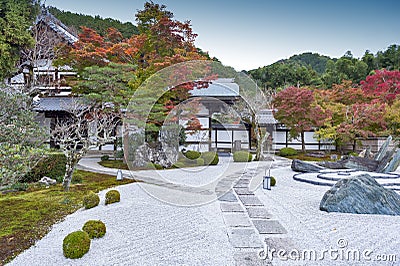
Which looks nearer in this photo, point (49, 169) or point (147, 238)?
point (147, 238)

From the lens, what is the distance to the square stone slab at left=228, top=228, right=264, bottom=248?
11.8ft

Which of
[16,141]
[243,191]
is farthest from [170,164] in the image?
[16,141]

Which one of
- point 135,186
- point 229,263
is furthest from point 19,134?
point 229,263

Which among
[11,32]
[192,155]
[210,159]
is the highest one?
[11,32]

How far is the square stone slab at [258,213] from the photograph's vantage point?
4738 millimetres

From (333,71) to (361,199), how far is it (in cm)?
2093

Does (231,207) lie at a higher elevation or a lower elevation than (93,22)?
lower

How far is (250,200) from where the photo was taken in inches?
226

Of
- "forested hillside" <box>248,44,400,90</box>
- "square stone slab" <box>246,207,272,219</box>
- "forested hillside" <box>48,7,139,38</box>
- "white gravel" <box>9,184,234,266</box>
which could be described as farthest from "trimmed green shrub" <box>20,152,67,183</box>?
"forested hillside" <box>248,44,400,90</box>

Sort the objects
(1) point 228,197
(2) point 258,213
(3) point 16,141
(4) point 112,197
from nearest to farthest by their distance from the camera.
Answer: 1. (2) point 258,213
2. (3) point 16,141
3. (4) point 112,197
4. (1) point 228,197

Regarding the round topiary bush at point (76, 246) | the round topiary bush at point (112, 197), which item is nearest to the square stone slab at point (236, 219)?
the round topiary bush at point (76, 246)

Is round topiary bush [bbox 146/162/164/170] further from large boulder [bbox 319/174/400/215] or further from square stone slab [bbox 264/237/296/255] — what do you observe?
square stone slab [bbox 264/237/296/255]

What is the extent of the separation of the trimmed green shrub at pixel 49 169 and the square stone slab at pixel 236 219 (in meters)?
5.18

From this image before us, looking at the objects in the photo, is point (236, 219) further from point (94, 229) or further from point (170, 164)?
point (170, 164)
